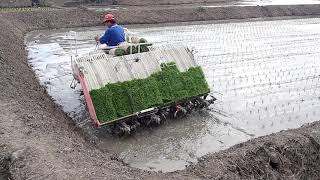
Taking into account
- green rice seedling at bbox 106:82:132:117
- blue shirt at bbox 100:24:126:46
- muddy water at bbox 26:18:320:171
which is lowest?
muddy water at bbox 26:18:320:171

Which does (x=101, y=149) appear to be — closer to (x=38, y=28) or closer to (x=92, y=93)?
(x=92, y=93)

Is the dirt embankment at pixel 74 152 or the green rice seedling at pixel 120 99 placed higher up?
the green rice seedling at pixel 120 99

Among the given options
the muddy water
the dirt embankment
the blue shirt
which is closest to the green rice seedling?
the muddy water

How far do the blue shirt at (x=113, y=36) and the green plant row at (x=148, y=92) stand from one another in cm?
168

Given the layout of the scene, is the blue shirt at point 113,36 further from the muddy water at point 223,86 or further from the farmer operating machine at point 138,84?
the muddy water at point 223,86

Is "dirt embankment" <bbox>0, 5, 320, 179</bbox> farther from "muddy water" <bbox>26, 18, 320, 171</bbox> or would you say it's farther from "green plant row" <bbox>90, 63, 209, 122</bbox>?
"green plant row" <bbox>90, 63, 209, 122</bbox>

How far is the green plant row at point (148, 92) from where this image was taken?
10734 mm

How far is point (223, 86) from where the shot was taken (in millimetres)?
15500

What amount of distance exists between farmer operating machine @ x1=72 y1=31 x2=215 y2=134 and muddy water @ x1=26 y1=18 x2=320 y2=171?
0.47 meters

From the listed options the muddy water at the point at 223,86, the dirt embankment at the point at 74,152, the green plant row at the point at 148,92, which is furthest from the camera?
the muddy water at the point at 223,86

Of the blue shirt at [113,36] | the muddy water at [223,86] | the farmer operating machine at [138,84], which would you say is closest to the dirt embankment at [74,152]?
the muddy water at [223,86]

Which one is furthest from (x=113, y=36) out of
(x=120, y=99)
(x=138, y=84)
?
(x=120, y=99)

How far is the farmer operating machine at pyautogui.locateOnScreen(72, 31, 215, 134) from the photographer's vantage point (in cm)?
1083

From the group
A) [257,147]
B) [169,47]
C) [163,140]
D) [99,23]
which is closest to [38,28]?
[99,23]
